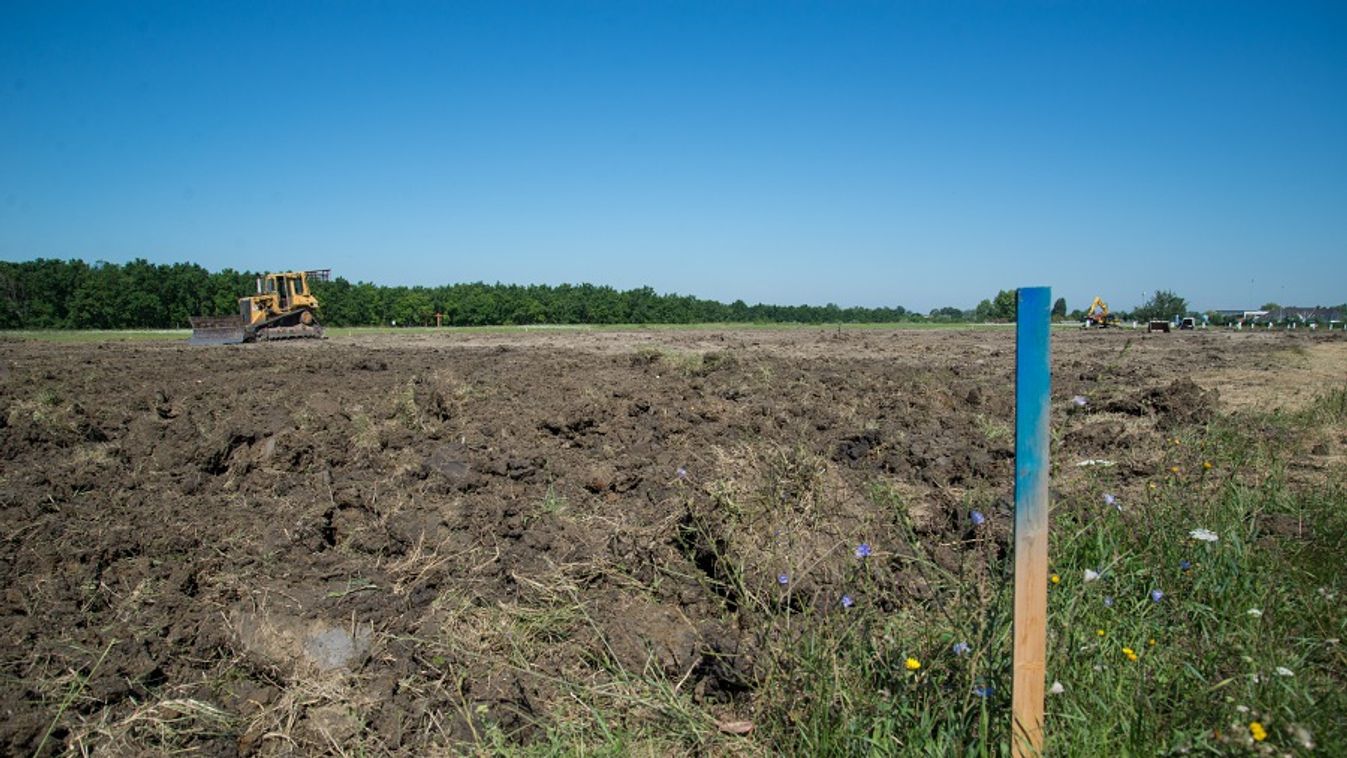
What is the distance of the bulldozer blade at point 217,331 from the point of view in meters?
26.1

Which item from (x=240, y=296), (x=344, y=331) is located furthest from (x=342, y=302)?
(x=344, y=331)

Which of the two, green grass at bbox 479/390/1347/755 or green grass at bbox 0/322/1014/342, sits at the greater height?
green grass at bbox 0/322/1014/342

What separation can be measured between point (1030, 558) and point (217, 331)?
29.6m

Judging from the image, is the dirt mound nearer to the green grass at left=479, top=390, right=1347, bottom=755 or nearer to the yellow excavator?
the green grass at left=479, top=390, right=1347, bottom=755

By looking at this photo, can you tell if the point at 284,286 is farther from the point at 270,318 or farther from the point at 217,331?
the point at 217,331

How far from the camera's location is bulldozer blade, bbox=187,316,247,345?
2612cm

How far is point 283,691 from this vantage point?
11.0ft

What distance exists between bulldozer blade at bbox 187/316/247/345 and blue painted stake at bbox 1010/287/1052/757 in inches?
1110

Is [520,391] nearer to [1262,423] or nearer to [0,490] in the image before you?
[0,490]

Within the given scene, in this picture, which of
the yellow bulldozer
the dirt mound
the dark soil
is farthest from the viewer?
the yellow bulldozer

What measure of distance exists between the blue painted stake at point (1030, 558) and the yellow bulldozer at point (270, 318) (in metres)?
28.2

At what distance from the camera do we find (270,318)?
28.5 metres

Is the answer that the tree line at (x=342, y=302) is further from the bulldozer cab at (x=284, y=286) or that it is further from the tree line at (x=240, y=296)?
the bulldozer cab at (x=284, y=286)

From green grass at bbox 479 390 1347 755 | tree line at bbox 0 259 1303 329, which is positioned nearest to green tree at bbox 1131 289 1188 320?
tree line at bbox 0 259 1303 329
